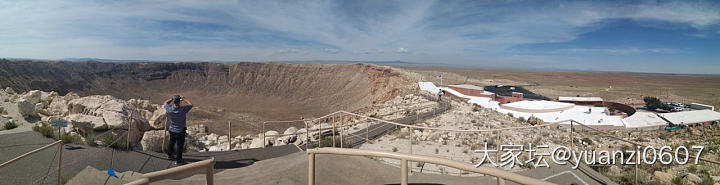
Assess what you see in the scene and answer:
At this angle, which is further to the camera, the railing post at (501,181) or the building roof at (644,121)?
the building roof at (644,121)

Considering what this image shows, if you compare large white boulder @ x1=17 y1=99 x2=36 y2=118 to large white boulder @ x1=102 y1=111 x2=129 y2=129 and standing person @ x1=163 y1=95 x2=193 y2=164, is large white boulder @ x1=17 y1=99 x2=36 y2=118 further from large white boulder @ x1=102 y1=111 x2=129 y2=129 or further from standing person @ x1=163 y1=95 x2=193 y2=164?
standing person @ x1=163 y1=95 x2=193 y2=164

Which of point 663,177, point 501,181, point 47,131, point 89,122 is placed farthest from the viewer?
point 89,122

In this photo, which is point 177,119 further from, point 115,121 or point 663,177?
point 663,177

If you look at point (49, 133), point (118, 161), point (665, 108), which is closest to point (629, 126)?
point (665, 108)

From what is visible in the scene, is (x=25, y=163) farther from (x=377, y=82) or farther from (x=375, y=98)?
(x=377, y=82)

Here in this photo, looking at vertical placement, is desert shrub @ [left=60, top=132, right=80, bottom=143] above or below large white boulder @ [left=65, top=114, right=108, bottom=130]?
below

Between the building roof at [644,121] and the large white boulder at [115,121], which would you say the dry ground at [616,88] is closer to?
the building roof at [644,121]

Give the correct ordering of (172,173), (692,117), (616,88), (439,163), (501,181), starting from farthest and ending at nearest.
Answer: (616,88) → (692,117) → (439,163) → (172,173) → (501,181)

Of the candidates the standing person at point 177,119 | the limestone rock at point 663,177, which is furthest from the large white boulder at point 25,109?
the limestone rock at point 663,177

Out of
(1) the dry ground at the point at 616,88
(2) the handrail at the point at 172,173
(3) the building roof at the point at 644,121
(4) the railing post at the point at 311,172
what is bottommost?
(3) the building roof at the point at 644,121

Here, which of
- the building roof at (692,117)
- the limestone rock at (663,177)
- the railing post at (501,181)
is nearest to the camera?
the railing post at (501,181)

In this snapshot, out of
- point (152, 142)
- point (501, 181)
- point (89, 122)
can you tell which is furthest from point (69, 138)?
point (501, 181)

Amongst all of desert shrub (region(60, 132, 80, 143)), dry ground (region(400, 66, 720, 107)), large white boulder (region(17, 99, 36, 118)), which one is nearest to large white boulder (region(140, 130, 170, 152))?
desert shrub (region(60, 132, 80, 143))
